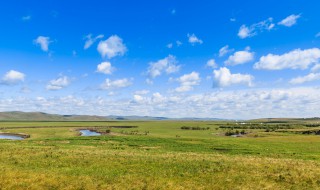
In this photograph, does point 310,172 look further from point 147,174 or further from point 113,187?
point 113,187

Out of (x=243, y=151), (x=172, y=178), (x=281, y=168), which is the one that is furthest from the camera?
(x=243, y=151)

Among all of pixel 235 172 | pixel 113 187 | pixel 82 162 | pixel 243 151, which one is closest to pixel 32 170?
pixel 82 162

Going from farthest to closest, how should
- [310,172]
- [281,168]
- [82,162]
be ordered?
[82,162] < [281,168] < [310,172]

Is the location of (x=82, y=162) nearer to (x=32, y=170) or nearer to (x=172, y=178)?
(x=32, y=170)

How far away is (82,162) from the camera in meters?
36.6

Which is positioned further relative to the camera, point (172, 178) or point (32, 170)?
point (32, 170)

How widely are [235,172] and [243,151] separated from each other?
21370 mm

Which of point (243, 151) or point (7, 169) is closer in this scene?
point (7, 169)

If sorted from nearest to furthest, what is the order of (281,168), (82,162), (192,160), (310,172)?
(310,172) < (281,168) < (82,162) < (192,160)

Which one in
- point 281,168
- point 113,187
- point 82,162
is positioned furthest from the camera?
point 82,162

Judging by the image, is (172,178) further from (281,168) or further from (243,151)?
(243,151)

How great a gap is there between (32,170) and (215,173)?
17.5 metres

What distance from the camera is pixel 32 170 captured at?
3119cm

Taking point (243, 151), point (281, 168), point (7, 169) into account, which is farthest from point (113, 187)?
point (243, 151)
